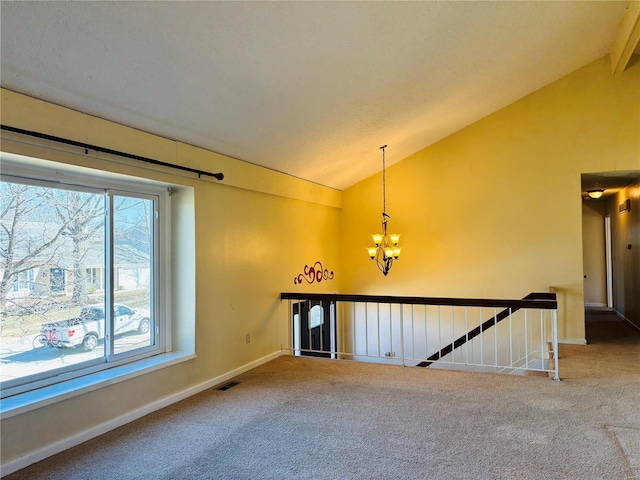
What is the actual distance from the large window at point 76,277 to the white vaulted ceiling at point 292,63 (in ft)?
2.22

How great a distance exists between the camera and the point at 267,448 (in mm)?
2719

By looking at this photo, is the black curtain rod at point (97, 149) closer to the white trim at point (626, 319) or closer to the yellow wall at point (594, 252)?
the white trim at point (626, 319)

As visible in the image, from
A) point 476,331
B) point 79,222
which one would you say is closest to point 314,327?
point 476,331

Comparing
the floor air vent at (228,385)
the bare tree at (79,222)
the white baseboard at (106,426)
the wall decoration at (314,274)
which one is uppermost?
the bare tree at (79,222)

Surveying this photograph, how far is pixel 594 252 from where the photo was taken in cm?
872

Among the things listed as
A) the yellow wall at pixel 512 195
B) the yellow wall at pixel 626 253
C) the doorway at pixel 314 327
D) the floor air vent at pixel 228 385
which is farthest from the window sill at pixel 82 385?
the yellow wall at pixel 626 253

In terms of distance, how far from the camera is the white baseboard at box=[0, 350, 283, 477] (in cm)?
249

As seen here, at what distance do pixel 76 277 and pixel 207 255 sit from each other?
1.18 meters

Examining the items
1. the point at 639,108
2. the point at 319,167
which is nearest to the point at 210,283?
the point at 319,167

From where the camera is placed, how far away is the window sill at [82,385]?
8.32ft

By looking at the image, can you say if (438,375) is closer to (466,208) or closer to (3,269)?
(466,208)

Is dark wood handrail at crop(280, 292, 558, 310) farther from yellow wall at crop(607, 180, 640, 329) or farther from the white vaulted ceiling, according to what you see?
yellow wall at crop(607, 180, 640, 329)

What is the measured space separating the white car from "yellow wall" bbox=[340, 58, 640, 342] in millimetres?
3863

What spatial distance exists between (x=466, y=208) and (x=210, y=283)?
4080mm
